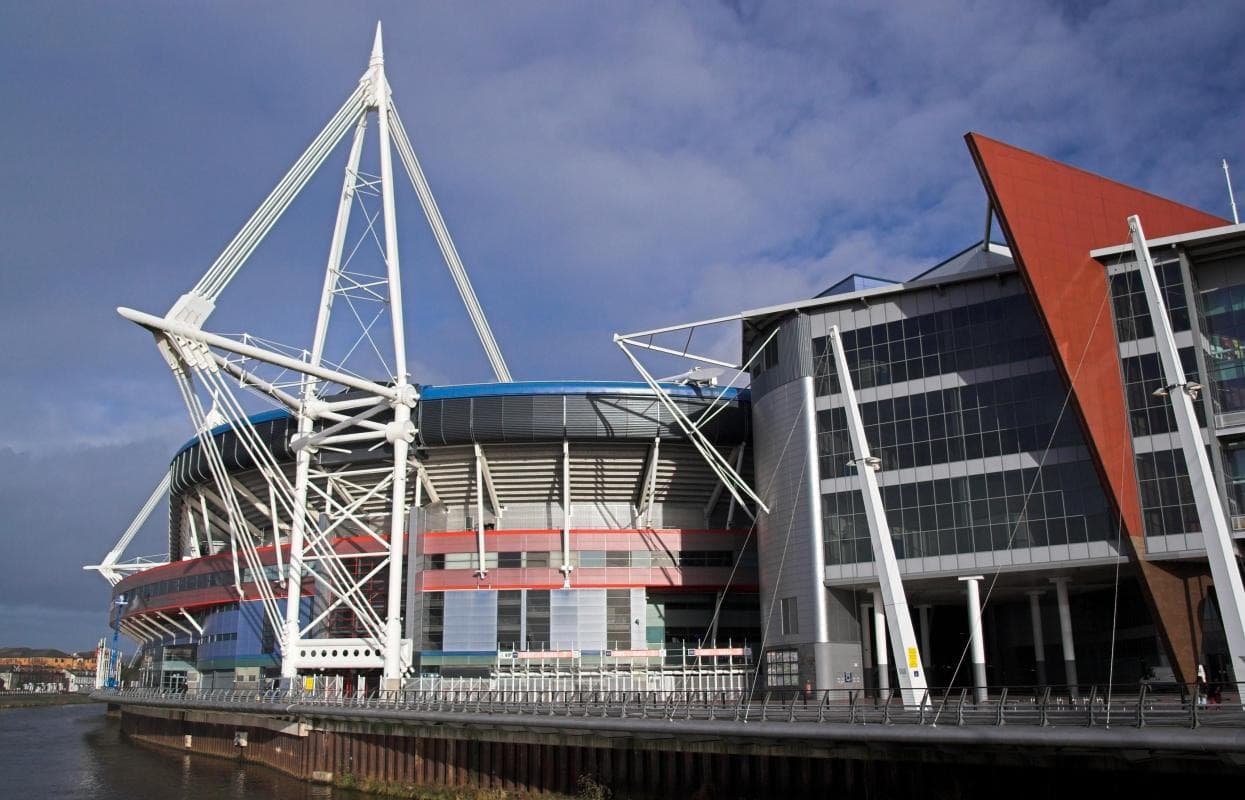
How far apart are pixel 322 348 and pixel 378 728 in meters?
23.0

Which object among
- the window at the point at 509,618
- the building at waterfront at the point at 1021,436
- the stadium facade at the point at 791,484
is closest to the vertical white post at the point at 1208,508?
the stadium facade at the point at 791,484

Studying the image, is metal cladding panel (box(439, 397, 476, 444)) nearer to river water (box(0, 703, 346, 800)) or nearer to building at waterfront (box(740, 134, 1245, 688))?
building at waterfront (box(740, 134, 1245, 688))

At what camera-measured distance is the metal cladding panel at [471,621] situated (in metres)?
60.4

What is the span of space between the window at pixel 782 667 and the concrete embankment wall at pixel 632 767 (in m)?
15.8

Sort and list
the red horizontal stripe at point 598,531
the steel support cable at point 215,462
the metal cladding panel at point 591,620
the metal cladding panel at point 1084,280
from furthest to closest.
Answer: the red horizontal stripe at point 598,531 < the metal cladding panel at point 591,620 < the steel support cable at point 215,462 < the metal cladding panel at point 1084,280

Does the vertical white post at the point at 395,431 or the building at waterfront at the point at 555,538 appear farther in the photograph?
the building at waterfront at the point at 555,538

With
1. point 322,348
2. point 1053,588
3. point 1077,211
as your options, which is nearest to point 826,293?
point 1077,211

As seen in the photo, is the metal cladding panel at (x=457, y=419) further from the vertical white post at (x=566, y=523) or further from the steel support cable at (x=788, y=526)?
the steel support cable at (x=788, y=526)

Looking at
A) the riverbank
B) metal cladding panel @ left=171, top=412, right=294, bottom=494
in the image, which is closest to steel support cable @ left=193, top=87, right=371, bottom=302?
metal cladding panel @ left=171, top=412, right=294, bottom=494

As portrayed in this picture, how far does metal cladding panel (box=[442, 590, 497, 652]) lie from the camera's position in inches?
2377

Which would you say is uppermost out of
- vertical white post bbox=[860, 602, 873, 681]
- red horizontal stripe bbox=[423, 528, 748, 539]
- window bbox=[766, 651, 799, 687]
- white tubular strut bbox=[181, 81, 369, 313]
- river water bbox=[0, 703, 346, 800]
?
white tubular strut bbox=[181, 81, 369, 313]

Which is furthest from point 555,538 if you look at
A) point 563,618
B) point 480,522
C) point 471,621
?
point 471,621

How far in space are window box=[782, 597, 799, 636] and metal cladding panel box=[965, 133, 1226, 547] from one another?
14895mm

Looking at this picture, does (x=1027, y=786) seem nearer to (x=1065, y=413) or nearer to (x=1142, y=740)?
(x=1142, y=740)
